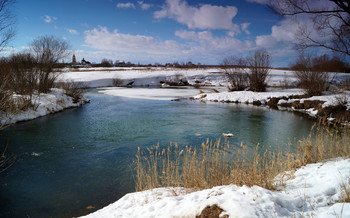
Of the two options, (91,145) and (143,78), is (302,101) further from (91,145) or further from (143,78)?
(143,78)

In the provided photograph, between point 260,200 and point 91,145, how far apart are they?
7630mm

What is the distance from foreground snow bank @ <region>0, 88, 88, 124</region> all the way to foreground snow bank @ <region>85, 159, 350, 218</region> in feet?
37.5

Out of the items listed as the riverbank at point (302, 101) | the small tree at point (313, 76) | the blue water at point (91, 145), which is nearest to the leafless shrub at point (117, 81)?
the riverbank at point (302, 101)

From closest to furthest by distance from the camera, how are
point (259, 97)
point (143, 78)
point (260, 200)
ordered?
1. point (260, 200)
2. point (259, 97)
3. point (143, 78)

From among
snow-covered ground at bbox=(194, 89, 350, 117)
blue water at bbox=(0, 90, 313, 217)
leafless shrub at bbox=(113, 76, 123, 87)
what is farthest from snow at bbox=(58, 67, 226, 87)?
blue water at bbox=(0, 90, 313, 217)

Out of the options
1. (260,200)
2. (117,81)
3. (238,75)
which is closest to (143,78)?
(117,81)

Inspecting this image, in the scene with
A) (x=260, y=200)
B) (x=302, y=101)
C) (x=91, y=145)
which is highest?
(x=302, y=101)

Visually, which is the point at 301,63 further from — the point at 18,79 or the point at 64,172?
the point at 18,79

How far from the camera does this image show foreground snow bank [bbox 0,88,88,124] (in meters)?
13.1

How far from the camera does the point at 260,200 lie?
3.11 m

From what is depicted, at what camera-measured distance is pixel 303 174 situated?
4.58 meters

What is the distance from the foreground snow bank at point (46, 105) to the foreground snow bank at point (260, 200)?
11.4 m

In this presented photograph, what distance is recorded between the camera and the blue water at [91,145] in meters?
5.30

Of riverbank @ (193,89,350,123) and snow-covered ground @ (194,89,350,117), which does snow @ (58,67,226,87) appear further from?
riverbank @ (193,89,350,123)
